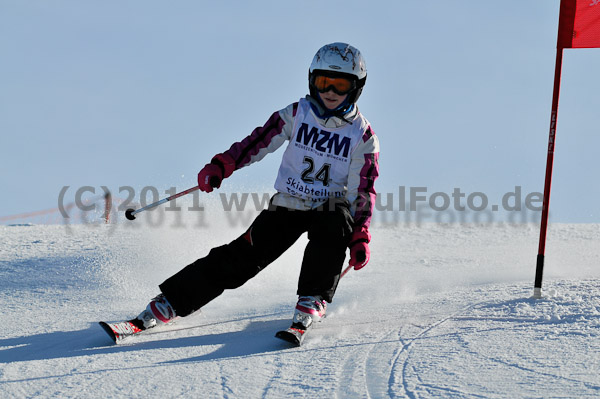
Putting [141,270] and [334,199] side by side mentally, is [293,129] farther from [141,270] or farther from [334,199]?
[141,270]

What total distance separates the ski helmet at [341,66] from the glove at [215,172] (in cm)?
62

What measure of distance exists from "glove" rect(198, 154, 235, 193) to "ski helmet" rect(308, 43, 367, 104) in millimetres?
620

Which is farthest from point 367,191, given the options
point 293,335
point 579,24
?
point 579,24

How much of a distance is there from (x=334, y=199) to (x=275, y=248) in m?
0.43

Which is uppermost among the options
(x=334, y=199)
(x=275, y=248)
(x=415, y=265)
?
(x=334, y=199)

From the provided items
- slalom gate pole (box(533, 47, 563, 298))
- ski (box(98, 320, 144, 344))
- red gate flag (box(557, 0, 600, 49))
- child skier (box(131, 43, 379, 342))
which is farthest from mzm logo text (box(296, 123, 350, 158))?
red gate flag (box(557, 0, 600, 49))

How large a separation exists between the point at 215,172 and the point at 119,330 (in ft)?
3.29

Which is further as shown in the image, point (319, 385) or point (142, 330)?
point (142, 330)

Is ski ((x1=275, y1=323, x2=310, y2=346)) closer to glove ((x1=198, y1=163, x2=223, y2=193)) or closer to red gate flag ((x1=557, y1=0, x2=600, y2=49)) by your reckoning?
glove ((x1=198, y1=163, x2=223, y2=193))

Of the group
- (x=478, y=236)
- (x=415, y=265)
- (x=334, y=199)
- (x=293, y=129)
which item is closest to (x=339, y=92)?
(x=293, y=129)

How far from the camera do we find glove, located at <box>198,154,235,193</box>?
366 cm

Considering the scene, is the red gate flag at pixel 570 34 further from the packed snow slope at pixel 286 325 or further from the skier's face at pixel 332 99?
the skier's face at pixel 332 99

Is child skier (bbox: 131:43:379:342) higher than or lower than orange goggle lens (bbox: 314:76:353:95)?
lower

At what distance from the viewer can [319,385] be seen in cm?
251
